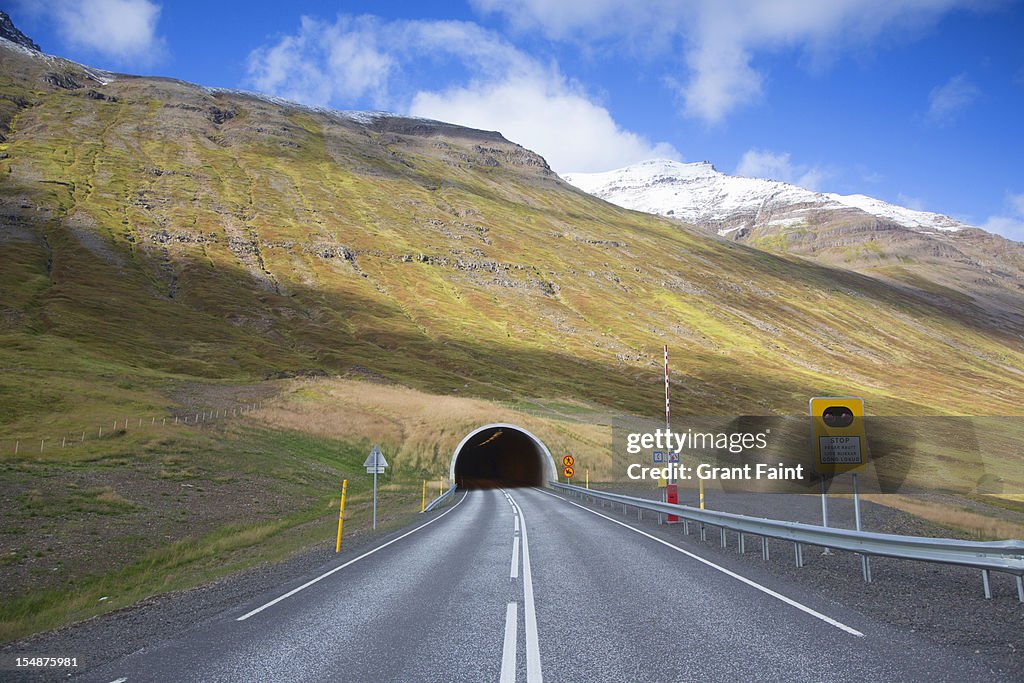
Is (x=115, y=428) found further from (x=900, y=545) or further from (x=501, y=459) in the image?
(x=501, y=459)

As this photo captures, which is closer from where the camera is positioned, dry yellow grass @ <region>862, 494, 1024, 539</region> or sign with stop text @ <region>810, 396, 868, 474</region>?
sign with stop text @ <region>810, 396, 868, 474</region>

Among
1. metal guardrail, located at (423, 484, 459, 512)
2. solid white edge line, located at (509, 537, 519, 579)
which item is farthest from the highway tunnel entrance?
solid white edge line, located at (509, 537, 519, 579)

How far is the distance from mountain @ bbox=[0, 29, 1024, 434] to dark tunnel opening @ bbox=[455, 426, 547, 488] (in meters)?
7.75

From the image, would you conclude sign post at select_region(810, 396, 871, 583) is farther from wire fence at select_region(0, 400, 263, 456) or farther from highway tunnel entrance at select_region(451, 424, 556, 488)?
highway tunnel entrance at select_region(451, 424, 556, 488)

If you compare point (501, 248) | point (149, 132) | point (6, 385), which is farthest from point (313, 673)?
point (149, 132)

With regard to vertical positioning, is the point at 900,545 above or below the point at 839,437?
below

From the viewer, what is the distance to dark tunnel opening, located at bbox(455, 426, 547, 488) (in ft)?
184

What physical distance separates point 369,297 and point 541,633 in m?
110

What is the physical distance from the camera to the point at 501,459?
7744 cm

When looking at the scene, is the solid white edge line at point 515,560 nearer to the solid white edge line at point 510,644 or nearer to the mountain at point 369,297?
the solid white edge line at point 510,644

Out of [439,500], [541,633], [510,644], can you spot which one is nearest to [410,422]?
[439,500]

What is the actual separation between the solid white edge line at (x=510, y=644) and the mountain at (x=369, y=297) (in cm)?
3506

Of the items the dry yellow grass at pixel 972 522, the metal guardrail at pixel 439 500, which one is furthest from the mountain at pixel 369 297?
the dry yellow grass at pixel 972 522

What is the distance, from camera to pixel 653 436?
54.4 meters
